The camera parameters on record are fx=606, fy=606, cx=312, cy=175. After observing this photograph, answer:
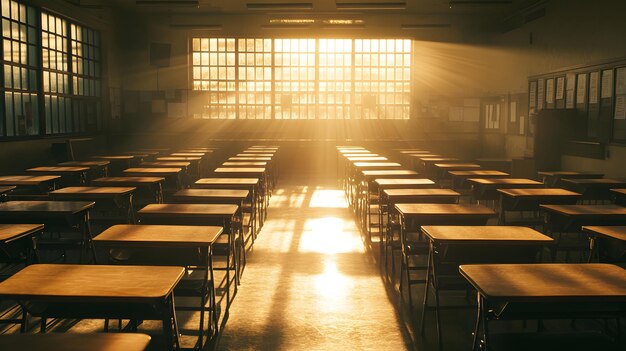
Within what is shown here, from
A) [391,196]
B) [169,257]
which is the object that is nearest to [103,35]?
[391,196]

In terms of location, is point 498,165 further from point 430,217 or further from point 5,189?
point 5,189

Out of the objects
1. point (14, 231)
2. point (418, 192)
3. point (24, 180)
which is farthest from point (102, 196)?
point (418, 192)

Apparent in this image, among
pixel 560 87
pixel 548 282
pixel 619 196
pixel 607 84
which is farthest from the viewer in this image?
pixel 560 87

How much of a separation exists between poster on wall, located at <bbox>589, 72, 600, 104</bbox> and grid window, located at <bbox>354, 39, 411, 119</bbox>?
6.15 meters

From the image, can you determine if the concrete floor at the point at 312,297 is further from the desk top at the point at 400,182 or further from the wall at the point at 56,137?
the wall at the point at 56,137

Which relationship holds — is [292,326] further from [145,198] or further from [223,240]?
[145,198]

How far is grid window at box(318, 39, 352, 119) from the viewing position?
49.6 ft

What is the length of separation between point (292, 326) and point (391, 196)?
155 centimetres

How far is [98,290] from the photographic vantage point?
193 centimetres

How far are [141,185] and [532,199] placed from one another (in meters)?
3.35

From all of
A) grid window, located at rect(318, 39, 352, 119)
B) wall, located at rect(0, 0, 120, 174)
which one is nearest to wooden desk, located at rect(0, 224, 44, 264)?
wall, located at rect(0, 0, 120, 174)

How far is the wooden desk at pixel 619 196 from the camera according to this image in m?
5.01

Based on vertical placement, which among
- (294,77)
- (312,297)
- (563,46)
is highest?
(563,46)

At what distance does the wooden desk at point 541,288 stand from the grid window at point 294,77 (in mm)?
12964
